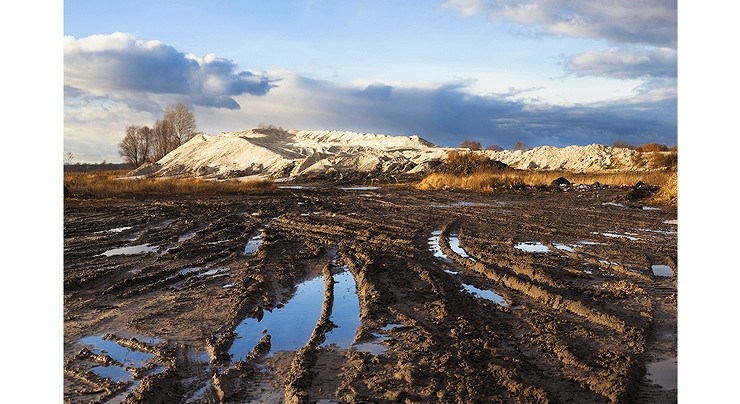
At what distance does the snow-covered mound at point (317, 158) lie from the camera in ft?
175

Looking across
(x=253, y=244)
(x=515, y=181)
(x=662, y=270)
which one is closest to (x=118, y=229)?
(x=253, y=244)

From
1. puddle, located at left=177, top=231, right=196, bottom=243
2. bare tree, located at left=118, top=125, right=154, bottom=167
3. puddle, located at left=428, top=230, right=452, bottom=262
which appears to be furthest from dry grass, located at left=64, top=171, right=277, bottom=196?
bare tree, located at left=118, top=125, right=154, bottom=167

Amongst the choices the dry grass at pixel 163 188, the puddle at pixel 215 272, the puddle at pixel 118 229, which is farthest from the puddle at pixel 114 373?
the dry grass at pixel 163 188

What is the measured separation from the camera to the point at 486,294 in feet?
26.3

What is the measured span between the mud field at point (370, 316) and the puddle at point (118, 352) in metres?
0.02

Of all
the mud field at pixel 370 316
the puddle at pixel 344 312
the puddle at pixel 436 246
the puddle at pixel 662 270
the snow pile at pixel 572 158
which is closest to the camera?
the mud field at pixel 370 316

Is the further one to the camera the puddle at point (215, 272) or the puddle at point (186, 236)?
the puddle at point (186, 236)

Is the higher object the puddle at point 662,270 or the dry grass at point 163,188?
the dry grass at point 163,188

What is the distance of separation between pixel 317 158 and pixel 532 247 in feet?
157

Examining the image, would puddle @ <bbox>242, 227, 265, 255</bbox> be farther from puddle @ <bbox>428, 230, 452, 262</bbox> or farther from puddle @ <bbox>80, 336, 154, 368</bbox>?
puddle @ <bbox>80, 336, 154, 368</bbox>

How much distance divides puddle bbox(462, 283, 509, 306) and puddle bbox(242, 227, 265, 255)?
4.94 meters

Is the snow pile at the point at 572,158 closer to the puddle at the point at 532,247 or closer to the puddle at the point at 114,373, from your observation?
the puddle at the point at 532,247
